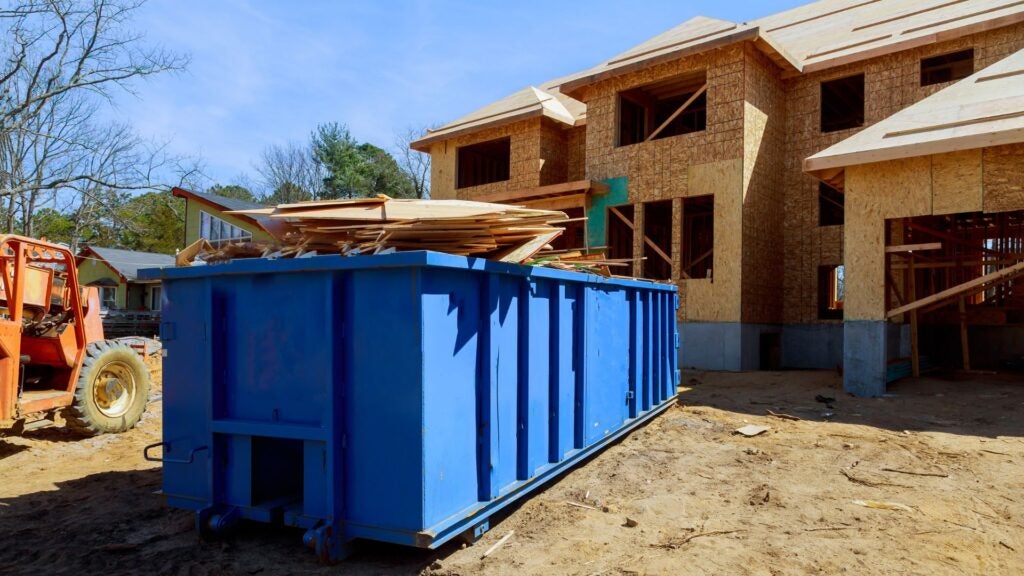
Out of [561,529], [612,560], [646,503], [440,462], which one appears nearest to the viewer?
[440,462]

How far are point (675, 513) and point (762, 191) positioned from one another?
40.5 ft

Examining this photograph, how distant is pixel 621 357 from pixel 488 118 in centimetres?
1491

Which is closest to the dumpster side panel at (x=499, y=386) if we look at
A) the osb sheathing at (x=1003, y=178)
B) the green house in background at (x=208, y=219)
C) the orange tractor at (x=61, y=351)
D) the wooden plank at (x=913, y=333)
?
the orange tractor at (x=61, y=351)

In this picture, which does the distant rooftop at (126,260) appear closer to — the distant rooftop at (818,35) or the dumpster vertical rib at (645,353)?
the distant rooftop at (818,35)

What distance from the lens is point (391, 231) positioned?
13.2 ft

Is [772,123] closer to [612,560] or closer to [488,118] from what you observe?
[488,118]

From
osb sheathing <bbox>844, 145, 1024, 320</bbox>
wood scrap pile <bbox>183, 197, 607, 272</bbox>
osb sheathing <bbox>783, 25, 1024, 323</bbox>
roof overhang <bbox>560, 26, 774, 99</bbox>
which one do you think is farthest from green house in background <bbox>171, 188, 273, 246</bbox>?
wood scrap pile <bbox>183, 197, 607, 272</bbox>

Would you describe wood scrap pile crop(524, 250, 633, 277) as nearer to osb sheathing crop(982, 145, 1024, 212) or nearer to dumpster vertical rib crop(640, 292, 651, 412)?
dumpster vertical rib crop(640, 292, 651, 412)

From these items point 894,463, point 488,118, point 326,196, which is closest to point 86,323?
point 894,463

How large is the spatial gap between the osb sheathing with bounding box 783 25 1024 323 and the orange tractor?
14970 millimetres

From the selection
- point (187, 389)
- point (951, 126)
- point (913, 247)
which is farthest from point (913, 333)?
point (187, 389)

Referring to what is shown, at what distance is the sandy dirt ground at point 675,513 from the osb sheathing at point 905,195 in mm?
3128

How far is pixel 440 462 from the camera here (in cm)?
374

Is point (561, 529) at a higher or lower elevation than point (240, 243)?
lower
